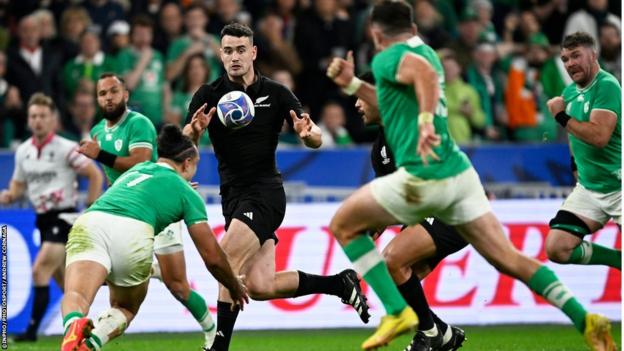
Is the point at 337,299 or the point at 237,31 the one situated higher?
the point at 237,31

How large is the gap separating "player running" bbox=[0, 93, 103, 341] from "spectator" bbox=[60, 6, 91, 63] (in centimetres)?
374

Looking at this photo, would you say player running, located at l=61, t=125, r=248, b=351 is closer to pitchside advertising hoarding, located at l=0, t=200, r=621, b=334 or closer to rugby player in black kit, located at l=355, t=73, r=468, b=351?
rugby player in black kit, located at l=355, t=73, r=468, b=351

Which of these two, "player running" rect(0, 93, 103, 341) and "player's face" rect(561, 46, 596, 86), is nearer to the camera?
"player's face" rect(561, 46, 596, 86)

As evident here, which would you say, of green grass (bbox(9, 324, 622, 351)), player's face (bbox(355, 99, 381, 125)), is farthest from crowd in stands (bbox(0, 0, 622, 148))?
player's face (bbox(355, 99, 381, 125))

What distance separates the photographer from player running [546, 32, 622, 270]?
1150 cm

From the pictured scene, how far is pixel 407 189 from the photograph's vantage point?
8805mm

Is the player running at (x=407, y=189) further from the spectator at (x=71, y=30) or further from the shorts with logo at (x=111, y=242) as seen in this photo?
the spectator at (x=71, y=30)

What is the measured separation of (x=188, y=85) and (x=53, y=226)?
4.07 meters

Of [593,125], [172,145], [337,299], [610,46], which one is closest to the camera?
[172,145]

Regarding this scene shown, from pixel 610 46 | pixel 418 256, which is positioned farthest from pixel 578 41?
pixel 610 46

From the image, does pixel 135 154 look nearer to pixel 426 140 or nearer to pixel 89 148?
pixel 89 148

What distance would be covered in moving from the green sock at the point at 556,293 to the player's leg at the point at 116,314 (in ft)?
10.5

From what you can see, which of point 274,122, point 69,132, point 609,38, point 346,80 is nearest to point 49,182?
point 69,132

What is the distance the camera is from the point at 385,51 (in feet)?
29.2
